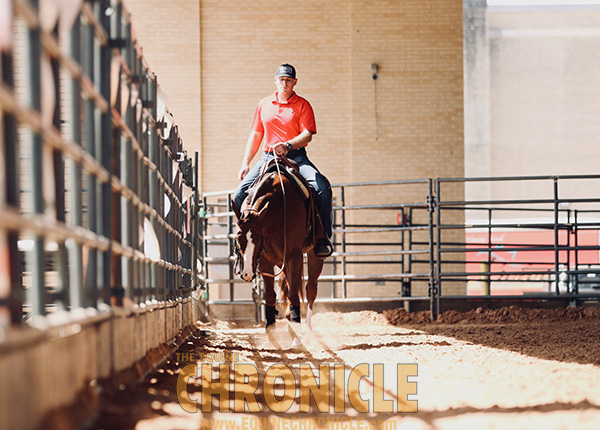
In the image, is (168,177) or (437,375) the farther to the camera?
(168,177)

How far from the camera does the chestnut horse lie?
6.58 meters

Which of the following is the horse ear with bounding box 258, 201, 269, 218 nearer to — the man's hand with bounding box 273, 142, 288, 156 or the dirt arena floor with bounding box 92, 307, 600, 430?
the man's hand with bounding box 273, 142, 288, 156

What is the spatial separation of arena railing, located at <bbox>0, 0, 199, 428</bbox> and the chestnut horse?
4.15ft

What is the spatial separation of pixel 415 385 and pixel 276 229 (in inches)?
120

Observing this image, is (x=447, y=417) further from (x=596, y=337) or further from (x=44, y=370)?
(x=596, y=337)

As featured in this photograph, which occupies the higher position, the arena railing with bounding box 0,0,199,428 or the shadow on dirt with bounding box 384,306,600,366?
the arena railing with bounding box 0,0,199,428

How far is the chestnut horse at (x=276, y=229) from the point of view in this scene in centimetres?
658

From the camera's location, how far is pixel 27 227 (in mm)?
2141

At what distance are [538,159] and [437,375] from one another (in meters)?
17.6

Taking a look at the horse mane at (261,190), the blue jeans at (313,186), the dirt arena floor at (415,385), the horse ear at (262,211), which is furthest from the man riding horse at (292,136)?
the dirt arena floor at (415,385)

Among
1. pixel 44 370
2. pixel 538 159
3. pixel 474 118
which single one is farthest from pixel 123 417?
pixel 538 159

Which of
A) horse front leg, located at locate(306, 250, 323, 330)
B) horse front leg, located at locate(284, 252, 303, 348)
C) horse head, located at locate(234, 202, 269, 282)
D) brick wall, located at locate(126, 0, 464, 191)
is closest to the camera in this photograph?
horse head, located at locate(234, 202, 269, 282)

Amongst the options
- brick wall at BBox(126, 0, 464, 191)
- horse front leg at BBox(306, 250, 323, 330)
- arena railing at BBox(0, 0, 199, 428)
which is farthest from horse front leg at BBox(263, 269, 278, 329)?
brick wall at BBox(126, 0, 464, 191)

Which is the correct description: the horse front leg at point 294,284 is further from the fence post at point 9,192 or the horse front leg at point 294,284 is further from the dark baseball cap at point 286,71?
the fence post at point 9,192
